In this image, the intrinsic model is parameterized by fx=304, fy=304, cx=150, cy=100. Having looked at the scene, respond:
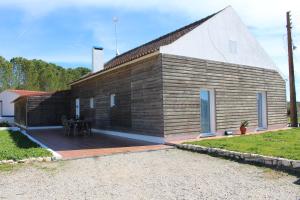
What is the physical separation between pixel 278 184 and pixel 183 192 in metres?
1.86

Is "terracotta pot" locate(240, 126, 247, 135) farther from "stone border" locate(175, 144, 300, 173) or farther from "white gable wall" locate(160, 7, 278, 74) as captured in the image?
"stone border" locate(175, 144, 300, 173)

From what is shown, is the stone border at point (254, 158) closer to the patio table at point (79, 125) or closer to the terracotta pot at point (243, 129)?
the terracotta pot at point (243, 129)

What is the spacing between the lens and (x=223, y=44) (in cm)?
1343

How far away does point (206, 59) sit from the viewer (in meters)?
12.6

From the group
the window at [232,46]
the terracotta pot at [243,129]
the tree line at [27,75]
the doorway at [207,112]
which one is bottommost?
the terracotta pot at [243,129]

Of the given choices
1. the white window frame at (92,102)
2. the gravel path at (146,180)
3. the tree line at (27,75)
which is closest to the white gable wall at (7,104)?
the tree line at (27,75)

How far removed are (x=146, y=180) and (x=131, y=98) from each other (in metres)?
7.23

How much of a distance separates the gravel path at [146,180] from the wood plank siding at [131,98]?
3.61m

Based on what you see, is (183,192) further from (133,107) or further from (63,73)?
(63,73)

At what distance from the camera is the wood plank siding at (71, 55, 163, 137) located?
37.4ft

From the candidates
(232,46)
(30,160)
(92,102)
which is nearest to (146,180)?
(30,160)

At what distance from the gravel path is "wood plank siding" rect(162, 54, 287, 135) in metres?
3.49

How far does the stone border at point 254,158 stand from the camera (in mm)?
6648

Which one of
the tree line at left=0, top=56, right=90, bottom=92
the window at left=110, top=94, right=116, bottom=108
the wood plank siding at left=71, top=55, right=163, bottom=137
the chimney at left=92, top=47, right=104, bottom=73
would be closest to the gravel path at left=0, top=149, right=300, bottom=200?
the wood plank siding at left=71, top=55, right=163, bottom=137
